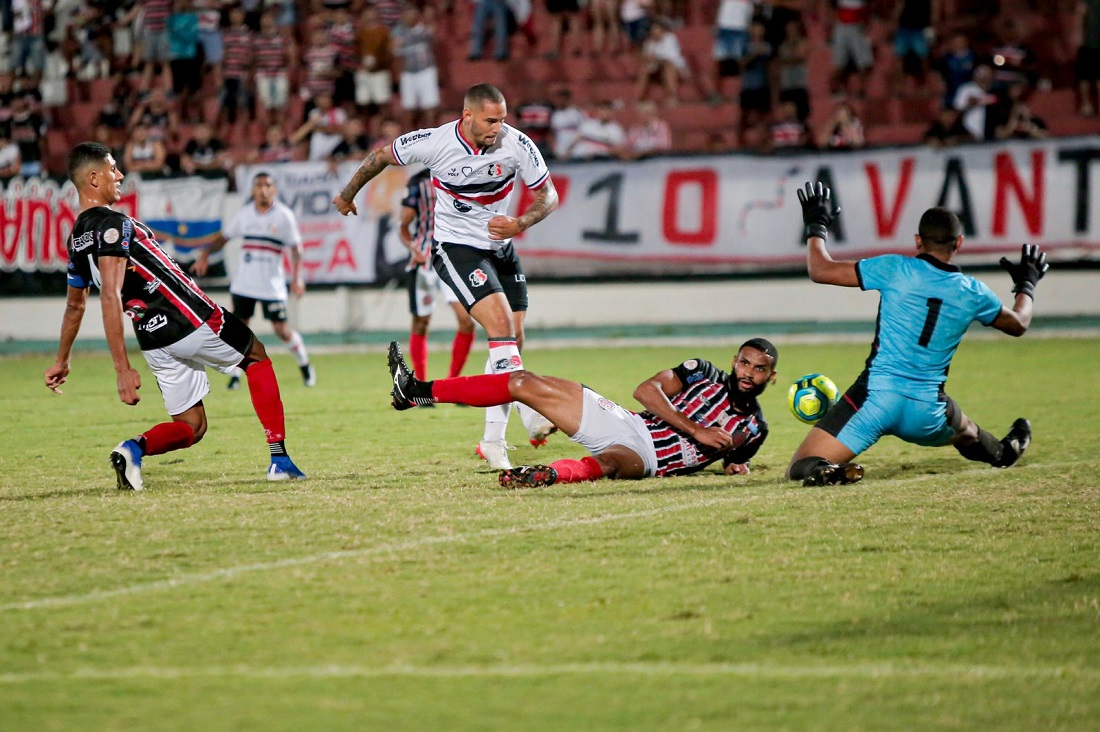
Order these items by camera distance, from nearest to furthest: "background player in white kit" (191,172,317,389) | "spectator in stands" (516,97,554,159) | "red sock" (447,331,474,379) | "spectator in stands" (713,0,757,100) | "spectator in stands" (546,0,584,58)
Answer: "red sock" (447,331,474,379) < "background player in white kit" (191,172,317,389) < "spectator in stands" (516,97,554,159) < "spectator in stands" (713,0,757,100) < "spectator in stands" (546,0,584,58)

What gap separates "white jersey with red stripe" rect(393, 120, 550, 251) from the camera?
8.88 meters

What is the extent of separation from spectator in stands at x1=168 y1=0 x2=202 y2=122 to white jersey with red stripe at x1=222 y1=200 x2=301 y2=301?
11431 mm

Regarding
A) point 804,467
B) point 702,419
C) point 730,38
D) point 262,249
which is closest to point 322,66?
point 730,38

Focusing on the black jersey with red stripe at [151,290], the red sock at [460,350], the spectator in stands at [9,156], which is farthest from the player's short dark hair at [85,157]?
the spectator in stands at [9,156]

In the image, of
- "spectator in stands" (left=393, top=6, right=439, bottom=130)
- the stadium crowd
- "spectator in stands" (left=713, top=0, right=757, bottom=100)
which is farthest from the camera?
"spectator in stands" (left=393, top=6, right=439, bottom=130)

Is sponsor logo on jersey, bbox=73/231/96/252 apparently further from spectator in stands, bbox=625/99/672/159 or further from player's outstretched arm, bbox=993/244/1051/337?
spectator in stands, bbox=625/99/672/159

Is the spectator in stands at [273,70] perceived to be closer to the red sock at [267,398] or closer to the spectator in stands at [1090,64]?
the spectator in stands at [1090,64]

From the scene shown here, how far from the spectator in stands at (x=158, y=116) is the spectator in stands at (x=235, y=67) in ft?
2.97

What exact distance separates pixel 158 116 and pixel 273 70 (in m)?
2.16

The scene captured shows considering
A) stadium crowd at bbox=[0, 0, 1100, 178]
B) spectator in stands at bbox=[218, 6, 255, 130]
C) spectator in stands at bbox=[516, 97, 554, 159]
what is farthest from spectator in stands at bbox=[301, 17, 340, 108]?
spectator in stands at bbox=[516, 97, 554, 159]

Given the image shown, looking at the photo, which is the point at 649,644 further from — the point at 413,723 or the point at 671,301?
the point at 671,301

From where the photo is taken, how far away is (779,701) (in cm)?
414

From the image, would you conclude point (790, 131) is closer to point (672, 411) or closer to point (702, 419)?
point (702, 419)

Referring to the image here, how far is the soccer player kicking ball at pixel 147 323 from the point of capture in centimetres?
769
